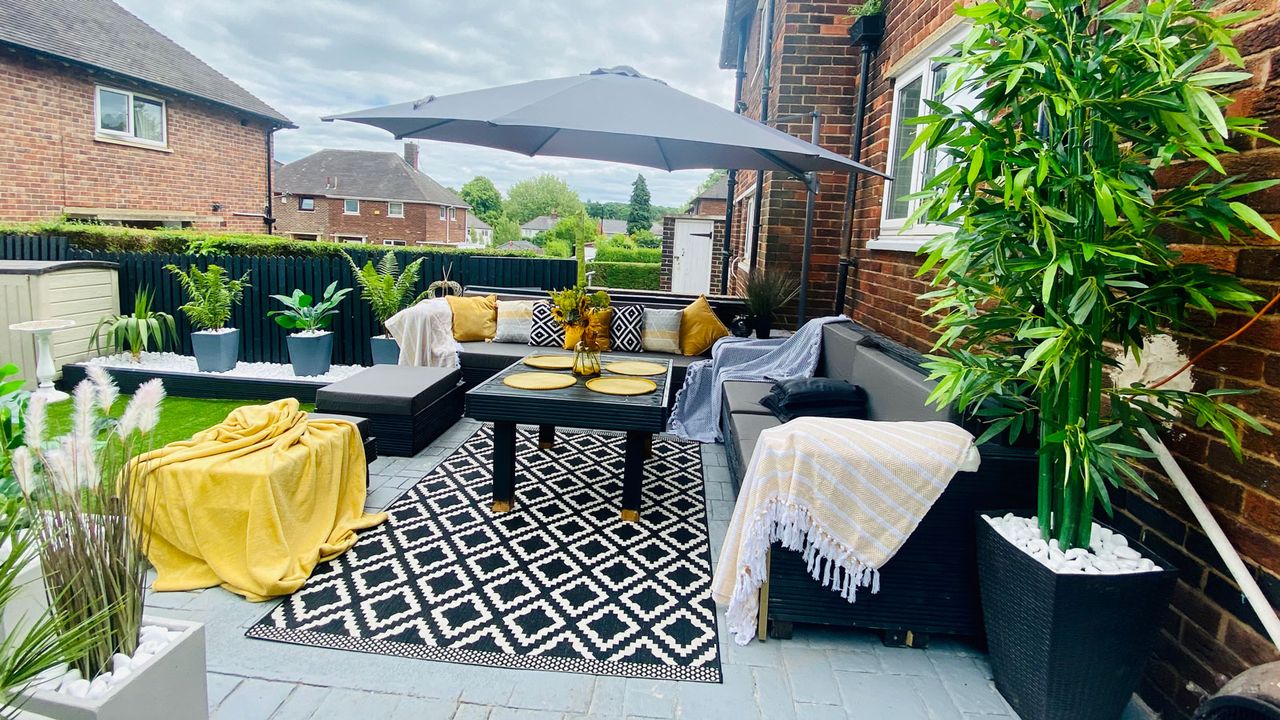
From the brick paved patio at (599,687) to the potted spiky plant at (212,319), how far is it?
14.4 ft

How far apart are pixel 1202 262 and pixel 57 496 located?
2.98m

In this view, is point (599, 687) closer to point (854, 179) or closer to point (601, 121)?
point (601, 121)

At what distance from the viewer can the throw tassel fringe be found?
7.74 feet

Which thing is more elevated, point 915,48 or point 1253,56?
point 915,48

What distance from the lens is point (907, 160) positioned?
459 centimetres

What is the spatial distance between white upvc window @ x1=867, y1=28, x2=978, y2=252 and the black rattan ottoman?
3259mm

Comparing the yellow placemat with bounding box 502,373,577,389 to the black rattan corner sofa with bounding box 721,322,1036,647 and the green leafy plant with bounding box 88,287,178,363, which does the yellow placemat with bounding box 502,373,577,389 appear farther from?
the green leafy plant with bounding box 88,287,178,363

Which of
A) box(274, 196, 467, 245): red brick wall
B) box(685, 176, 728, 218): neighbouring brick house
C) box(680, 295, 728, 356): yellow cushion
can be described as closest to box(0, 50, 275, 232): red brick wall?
box(680, 295, 728, 356): yellow cushion

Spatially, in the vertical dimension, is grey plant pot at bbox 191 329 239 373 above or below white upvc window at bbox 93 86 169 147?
below

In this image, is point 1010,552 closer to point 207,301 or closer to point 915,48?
point 915,48

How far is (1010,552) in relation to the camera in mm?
2104

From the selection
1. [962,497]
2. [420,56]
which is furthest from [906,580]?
[420,56]

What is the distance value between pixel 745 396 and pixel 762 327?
1.84m

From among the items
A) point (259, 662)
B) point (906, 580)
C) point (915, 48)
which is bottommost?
point (259, 662)
